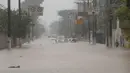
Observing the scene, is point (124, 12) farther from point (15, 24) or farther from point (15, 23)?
point (15, 24)

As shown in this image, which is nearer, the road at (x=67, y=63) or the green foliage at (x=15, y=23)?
the road at (x=67, y=63)

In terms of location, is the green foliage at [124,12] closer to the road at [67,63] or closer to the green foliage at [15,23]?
the road at [67,63]

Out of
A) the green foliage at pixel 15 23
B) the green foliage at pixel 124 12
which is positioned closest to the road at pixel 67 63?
the green foliage at pixel 124 12

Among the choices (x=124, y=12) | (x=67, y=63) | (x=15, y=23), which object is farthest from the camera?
(x=15, y=23)

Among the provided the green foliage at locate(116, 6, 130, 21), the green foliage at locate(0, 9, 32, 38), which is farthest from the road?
the green foliage at locate(0, 9, 32, 38)

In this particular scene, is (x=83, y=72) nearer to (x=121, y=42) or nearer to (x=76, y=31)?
(x=121, y=42)

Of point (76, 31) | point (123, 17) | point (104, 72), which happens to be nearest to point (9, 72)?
point (104, 72)

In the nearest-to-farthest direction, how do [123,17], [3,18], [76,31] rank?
[123,17]
[3,18]
[76,31]

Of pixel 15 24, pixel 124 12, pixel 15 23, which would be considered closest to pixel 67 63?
pixel 124 12

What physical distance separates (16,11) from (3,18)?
3636mm

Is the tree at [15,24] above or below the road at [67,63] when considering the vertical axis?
above

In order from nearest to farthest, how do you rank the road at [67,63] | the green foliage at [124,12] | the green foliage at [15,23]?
1. the road at [67,63]
2. the green foliage at [124,12]
3. the green foliage at [15,23]

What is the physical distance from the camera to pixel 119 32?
63.8 m

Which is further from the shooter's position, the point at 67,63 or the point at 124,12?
the point at 124,12
